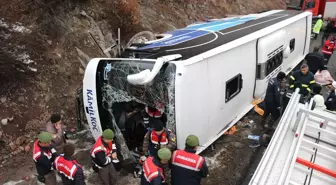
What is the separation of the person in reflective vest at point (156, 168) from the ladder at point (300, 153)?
44.3 inches

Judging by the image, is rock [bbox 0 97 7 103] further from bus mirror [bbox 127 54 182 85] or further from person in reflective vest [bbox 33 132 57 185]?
bus mirror [bbox 127 54 182 85]

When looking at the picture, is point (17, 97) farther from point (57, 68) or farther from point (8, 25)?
point (8, 25)

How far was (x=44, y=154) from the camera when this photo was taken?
4.40m

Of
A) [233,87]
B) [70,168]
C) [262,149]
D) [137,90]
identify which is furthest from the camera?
[262,149]

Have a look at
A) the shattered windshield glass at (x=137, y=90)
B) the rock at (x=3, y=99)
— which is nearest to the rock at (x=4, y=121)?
the rock at (x=3, y=99)

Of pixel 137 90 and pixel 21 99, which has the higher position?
pixel 137 90

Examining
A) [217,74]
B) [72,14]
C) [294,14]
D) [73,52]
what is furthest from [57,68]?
[294,14]

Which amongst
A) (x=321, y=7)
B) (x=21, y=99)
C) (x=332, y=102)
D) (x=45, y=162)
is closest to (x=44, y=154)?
(x=45, y=162)

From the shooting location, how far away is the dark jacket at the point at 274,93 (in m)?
6.49

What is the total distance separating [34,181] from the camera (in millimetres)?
5426

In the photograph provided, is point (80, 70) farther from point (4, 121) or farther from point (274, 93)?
point (274, 93)

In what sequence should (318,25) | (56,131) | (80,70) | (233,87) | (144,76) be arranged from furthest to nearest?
(318,25)
(80,70)
(233,87)
(56,131)
(144,76)

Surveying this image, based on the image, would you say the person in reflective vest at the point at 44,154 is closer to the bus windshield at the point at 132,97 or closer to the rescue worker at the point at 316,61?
the bus windshield at the point at 132,97

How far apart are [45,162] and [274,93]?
4.63 meters
